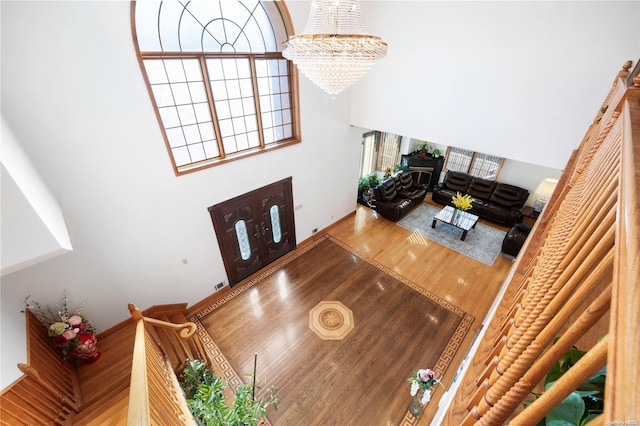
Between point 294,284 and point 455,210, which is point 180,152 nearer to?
point 294,284

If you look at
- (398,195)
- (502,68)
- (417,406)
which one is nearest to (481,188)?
(398,195)

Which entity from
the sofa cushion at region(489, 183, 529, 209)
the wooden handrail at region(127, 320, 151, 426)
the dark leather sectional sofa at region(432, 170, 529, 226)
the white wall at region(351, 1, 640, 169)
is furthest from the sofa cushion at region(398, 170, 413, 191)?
the wooden handrail at region(127, 320, 151, 426)

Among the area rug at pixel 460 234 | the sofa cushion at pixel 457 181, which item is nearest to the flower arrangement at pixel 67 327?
the area rug at pixel 460 234

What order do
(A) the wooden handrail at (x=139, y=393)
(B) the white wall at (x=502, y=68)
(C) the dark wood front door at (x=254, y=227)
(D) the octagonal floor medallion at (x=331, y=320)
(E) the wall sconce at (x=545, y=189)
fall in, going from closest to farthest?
(A) the wooden handrail at (x=139, y=393), (B) the white wall at (x=502, y=68), (D) the octagonal floor medallion at (x=331, y=320), (C) the dark wood front door at (x=254, y=227), (E) the wall sconce at (x=545, y=189)

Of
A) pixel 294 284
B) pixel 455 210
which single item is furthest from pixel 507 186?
pixel 294 284

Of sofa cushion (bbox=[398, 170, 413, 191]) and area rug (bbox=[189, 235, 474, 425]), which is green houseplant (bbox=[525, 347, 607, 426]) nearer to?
area rug (bbox=[189, 235, 474, 425])

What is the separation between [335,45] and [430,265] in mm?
4960

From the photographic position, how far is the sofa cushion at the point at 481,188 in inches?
302

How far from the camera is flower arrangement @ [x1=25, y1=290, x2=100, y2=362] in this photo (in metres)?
3.07

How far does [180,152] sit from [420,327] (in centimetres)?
457

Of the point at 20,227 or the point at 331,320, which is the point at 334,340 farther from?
the point at 20,227

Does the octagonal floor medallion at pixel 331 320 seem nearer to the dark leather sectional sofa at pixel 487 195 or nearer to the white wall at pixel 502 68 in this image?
the white wall at pixel 502 68

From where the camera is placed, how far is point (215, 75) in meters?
3.70

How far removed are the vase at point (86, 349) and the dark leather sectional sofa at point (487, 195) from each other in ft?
27.0
